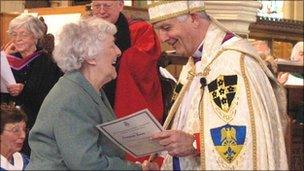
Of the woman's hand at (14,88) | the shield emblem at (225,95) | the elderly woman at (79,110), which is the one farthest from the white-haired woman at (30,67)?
the shield emblem at (225,95)

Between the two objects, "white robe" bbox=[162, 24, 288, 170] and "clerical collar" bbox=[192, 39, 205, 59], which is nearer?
"white robe" bbox=[162, 24, 288, 170]

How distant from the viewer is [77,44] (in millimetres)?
3473

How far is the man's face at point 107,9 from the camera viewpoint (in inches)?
204

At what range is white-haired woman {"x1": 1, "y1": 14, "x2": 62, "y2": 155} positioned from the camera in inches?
211

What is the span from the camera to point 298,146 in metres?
8.01

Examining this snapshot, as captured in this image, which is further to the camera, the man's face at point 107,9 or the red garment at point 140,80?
the man's face at point 107,9

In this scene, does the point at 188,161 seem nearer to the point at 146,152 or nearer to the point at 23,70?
the point at 146,152

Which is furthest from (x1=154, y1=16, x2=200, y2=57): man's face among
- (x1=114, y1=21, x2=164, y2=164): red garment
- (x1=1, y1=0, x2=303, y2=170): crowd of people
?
(x1=114, y1=21, x2=164, y2=164): red garment

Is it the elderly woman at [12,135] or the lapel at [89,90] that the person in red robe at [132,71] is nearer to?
the elderly woman at [12,135]

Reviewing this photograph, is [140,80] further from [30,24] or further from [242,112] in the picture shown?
[242,112]

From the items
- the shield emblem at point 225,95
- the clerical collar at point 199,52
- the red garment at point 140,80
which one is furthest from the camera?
the red garment at point 140,80

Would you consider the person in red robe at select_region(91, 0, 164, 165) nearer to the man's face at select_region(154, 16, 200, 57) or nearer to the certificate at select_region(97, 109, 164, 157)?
the man's face at select_region(154, 16, 200, 57)

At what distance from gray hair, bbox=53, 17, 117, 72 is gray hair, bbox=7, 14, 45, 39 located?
81.6 inches

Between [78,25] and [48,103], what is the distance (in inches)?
15.7
